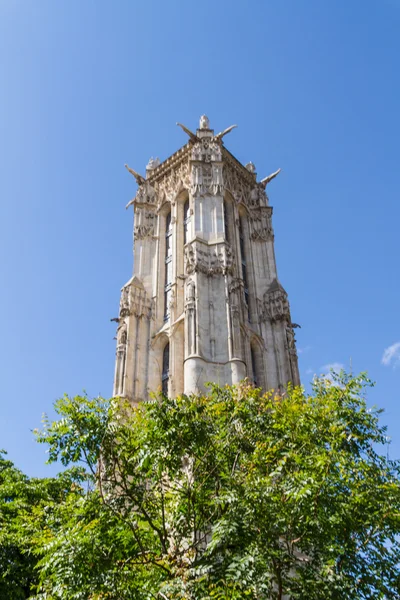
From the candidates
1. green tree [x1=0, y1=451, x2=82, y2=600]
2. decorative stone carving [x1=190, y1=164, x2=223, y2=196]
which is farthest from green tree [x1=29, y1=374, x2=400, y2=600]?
decorative stone carving [x1=190, y1=164, x2=223, y2=196]

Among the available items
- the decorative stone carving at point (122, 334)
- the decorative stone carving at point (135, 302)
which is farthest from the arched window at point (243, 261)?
the decorative stone carving at point (122, 334)

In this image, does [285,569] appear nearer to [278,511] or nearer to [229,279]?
[278,511]

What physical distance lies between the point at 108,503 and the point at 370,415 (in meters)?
6.38

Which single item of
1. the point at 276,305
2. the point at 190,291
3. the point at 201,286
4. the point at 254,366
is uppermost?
the point at 276,305

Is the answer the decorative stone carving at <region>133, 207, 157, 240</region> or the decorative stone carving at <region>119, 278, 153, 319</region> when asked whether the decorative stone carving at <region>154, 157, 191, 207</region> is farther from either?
the decorative stone carving at <region>119, 278, 153, 319</region>

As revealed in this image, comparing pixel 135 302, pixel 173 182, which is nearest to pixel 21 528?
pixel 135 302

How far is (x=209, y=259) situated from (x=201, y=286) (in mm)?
2006

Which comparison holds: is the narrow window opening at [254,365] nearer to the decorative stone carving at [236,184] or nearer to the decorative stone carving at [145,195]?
the decorative stone carving at [236,184]

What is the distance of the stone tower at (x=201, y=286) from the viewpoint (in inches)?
1041

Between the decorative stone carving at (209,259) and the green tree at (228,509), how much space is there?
1551 cm

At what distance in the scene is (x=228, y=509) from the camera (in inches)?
421

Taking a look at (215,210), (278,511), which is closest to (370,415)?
(278,511)

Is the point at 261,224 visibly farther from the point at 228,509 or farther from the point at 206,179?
the point at 228,509

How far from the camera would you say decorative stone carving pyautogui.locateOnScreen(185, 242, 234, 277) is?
28500mm
